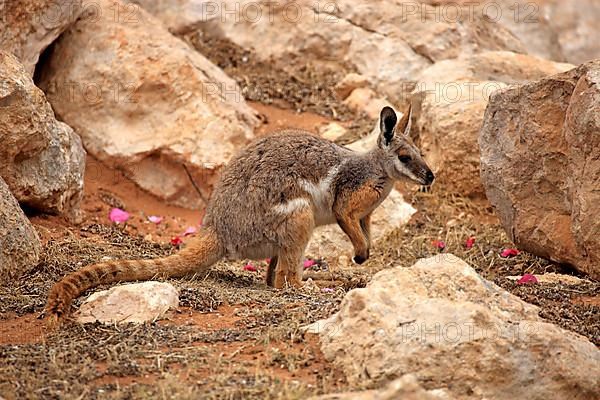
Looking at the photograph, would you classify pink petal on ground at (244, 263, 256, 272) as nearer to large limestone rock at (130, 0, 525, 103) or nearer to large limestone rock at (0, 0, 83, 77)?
large limestone rock at (0, 0, 83, 77)

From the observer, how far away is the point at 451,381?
5.86 meters

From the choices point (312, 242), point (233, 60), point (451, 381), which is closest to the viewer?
point (451, 381)

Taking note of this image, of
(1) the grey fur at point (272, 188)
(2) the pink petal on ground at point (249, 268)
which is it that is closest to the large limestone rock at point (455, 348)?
(1) the grey fur at point (272, 188)

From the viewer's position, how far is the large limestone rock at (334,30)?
46.4 ft

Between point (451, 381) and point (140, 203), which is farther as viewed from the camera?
point (140, 203)

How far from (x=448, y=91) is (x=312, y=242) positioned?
2465 mm

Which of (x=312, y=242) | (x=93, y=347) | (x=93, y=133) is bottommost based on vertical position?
(x=312, y=242)

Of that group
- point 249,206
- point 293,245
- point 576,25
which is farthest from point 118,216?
point 576,25

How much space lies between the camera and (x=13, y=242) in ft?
27.5

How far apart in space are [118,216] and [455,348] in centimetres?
596

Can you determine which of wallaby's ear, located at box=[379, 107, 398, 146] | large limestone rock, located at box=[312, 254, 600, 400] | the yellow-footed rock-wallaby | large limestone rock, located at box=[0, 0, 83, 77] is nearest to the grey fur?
the yellow-footed rock-wallaby

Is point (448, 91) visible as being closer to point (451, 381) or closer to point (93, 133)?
point (93, 133)

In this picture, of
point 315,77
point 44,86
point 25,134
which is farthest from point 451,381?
point 315,77

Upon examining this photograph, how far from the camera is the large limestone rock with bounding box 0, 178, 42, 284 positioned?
8273mm
